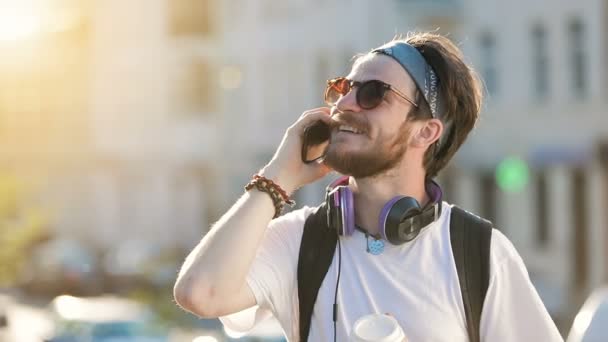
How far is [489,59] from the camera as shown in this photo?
107 ft

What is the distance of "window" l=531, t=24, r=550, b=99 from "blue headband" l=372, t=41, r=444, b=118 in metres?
27.4

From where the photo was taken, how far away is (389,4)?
109ft

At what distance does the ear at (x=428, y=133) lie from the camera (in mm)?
4379

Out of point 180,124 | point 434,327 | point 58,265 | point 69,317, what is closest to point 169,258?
point 58,265

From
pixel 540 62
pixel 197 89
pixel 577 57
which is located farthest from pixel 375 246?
pixel 197 89

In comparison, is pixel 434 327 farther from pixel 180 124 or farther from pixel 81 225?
pixel 81 225

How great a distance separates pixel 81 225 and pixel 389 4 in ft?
76.2

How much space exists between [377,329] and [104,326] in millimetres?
17023

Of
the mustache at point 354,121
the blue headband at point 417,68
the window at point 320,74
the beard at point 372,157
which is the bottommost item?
the window at point 320,74

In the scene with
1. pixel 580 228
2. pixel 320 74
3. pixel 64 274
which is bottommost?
pixel 64 274

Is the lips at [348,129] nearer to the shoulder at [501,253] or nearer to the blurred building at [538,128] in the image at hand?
the shoulder at [501,253]

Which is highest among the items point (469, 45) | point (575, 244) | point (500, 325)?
point (500, 325)

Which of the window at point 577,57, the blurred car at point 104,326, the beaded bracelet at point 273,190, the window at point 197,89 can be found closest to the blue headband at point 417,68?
the beaded bracelet at point 273,190

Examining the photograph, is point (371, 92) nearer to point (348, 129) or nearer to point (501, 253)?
point (348, 129)
